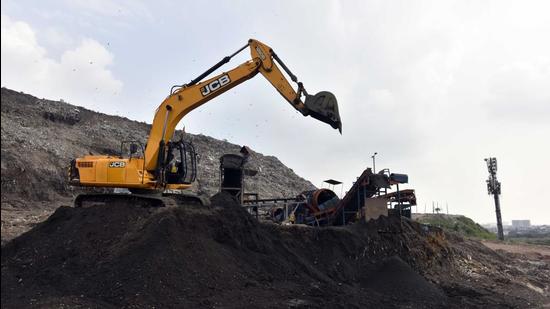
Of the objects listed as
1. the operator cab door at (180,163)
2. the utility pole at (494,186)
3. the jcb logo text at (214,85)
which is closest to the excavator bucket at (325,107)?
the jcb logo text at (214,85)

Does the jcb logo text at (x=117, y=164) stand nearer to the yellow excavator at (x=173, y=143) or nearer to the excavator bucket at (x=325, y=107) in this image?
the yellow excavator at (x=173, y=143)

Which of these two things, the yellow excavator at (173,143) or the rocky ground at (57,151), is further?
the rocky ground at (57,151)

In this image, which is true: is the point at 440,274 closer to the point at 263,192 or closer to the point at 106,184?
the point at 106,184

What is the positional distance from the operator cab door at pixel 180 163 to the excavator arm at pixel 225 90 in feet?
0.94

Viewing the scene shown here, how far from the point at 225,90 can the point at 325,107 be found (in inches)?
111

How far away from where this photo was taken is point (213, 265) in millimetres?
8969

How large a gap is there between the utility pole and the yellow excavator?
35.6 meters

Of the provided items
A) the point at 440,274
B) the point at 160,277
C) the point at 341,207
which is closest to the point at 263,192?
the point at 341,207

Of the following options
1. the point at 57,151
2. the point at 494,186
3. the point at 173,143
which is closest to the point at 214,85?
the point at 173,143

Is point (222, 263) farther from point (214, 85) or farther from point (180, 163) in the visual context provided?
point (214, 85)

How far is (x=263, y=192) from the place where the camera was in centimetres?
3177

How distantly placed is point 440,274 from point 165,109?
959 cm

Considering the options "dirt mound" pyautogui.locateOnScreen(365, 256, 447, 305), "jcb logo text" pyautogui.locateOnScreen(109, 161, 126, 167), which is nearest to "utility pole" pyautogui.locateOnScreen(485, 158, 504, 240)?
"dirt mound" pyautogui.locateOnScreen(365, 256, 447, 305)

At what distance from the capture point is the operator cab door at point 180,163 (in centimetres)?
1191
